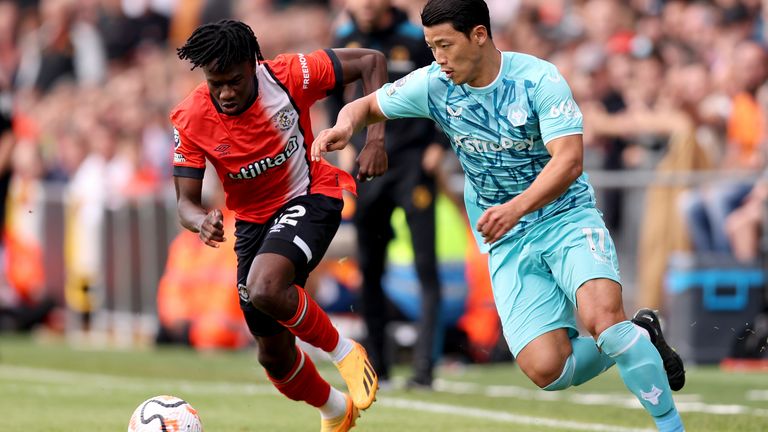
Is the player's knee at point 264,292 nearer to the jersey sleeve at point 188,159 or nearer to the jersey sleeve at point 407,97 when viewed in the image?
the jersey sleeve at point 188,159

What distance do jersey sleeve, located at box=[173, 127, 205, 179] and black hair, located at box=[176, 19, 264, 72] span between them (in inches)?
17.6

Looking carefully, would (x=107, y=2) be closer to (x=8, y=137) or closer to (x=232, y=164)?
(x=8, y=137)

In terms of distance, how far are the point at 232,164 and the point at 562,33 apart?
9.05 metres

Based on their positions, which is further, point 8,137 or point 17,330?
point 17,330

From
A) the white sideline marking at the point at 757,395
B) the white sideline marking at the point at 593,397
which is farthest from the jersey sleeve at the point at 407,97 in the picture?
the white sideline marking at the point at 757,395

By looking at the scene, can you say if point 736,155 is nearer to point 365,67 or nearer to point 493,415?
point 493,415

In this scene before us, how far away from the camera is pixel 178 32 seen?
22391 millimetres

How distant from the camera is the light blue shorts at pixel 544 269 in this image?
6.70 m

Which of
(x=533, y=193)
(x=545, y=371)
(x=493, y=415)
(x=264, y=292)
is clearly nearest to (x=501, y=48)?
(x=493, y=415)

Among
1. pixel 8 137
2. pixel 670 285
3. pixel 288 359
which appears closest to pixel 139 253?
pixel 8 137

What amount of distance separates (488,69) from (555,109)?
0.43 m

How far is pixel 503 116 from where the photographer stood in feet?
22.1

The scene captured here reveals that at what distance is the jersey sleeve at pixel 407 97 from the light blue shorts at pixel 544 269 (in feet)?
2.58

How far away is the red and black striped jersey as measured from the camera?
728 centimetres
